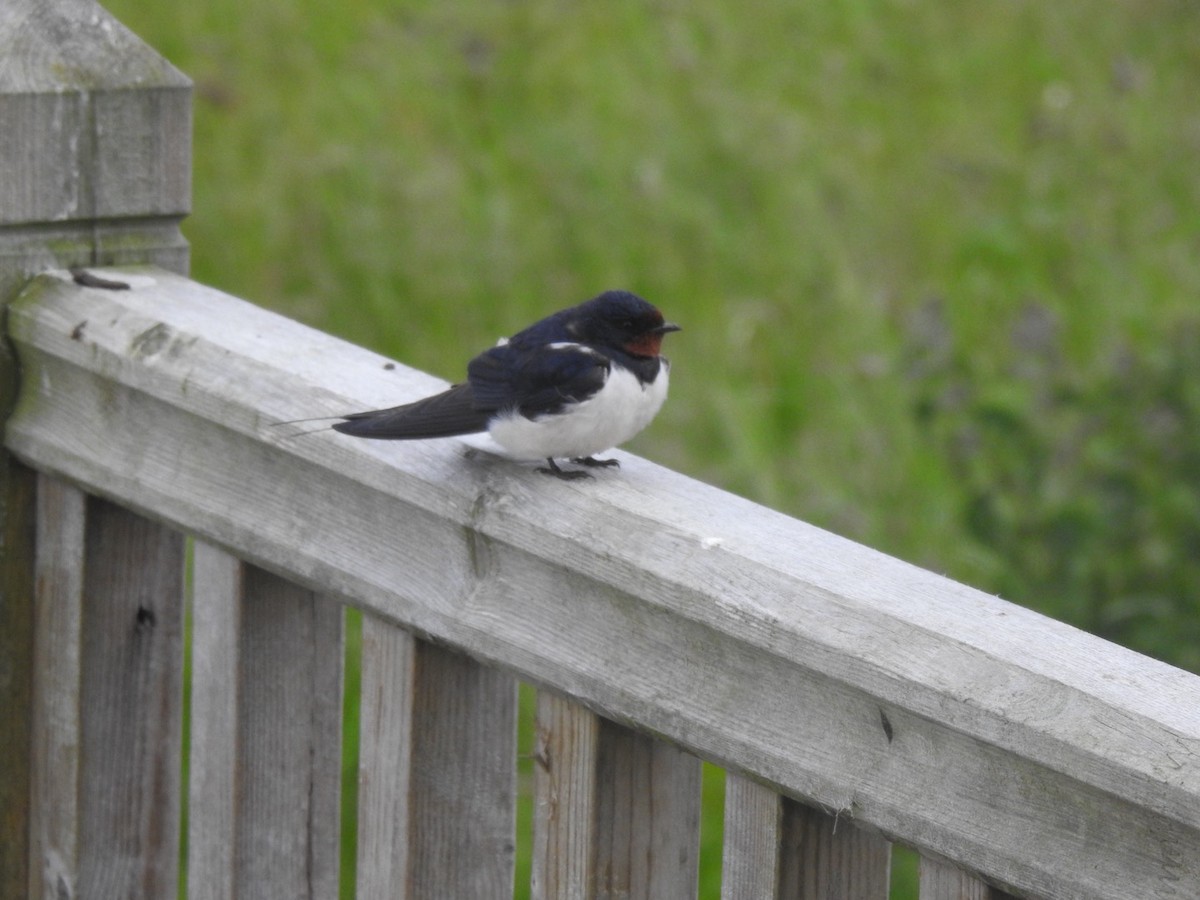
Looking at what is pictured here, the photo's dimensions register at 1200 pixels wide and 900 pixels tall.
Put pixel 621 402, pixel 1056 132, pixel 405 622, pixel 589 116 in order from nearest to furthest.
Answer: pixel 405 622 < pixel 621 402 < pixel 589 116 < pixel 1056 132

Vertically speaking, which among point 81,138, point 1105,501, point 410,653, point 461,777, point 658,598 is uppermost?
point 81,138

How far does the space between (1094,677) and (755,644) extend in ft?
0.81

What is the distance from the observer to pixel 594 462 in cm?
159

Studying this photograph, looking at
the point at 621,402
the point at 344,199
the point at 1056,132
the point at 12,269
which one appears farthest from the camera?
the point at 1056,132

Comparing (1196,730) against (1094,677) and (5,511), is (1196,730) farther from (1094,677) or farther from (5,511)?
(5,511)

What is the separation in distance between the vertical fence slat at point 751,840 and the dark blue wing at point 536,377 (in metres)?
0.52

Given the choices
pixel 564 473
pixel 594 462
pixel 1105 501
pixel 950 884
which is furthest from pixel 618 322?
pixel 1105 501

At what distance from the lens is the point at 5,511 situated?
1.89 m

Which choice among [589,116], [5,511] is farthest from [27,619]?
[589,116]

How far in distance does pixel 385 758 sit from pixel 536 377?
17.0 inches

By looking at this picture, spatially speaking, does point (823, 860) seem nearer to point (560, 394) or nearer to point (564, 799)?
point (564, 799)

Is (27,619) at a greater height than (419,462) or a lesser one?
lesser

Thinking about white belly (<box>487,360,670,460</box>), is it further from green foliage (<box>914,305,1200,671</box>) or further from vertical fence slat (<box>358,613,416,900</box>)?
green foliage (<box>914,305,1200,671</box>)

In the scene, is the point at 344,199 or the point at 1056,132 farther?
the point at 1056,132
